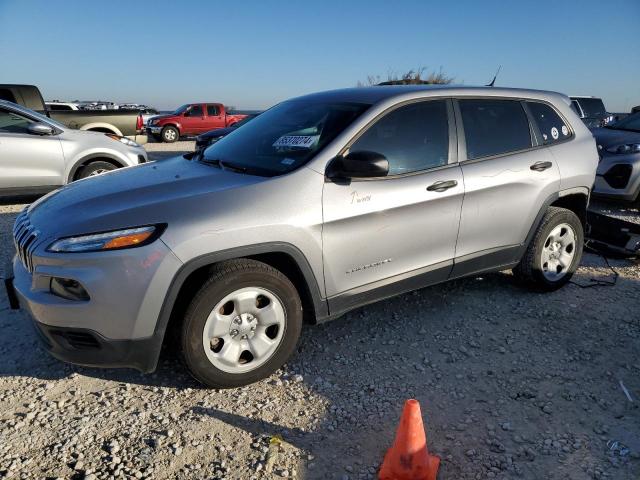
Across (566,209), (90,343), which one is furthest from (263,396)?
(566,209)

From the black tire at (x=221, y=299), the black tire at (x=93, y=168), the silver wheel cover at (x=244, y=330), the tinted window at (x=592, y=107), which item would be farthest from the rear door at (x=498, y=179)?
the tinted window at (x=592, y=107)

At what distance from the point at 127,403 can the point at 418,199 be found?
7.01 feet

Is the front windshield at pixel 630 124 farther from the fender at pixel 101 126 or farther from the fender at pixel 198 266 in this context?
the fender at pixel 101 126

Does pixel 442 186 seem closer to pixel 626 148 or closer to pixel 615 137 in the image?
pixel 626 148

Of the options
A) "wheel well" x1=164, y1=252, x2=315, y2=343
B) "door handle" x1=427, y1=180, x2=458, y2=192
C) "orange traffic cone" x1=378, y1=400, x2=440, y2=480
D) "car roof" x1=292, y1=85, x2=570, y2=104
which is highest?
"car roof" x1=292, y1=85, x2=570, y2=104

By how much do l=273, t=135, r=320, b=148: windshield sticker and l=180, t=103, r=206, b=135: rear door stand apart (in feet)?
65.7

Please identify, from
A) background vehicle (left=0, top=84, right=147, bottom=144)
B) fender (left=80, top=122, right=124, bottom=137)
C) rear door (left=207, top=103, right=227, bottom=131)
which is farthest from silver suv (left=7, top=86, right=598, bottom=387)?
rear door (left=207, top=103, right=227, bottom=131)

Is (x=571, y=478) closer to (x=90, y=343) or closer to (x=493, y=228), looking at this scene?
Result: (x=493, y=228)

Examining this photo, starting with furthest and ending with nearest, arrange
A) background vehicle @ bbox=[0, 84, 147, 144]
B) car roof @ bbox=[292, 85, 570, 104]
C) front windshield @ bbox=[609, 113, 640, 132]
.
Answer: background vehicle @ bbox=[0, 84, 147, 144] < front windshield @ bbox=[609, 113, 640, 132] < car roof @ bbox=[292, 85, 570, 104]

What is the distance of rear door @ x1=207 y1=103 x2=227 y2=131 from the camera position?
73.9ft

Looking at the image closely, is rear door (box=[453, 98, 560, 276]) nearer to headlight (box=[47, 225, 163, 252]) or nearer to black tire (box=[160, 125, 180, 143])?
headlight (box=[47, 225, 163, 252])

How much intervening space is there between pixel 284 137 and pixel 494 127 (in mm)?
1627

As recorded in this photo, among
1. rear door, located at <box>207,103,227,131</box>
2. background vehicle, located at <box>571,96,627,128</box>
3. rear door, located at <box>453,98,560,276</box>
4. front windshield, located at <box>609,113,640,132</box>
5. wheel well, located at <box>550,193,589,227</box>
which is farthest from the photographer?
rear door, located at <box>207,103,227,131</box>

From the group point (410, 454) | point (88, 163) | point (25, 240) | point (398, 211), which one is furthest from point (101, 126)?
point (410, 454)
